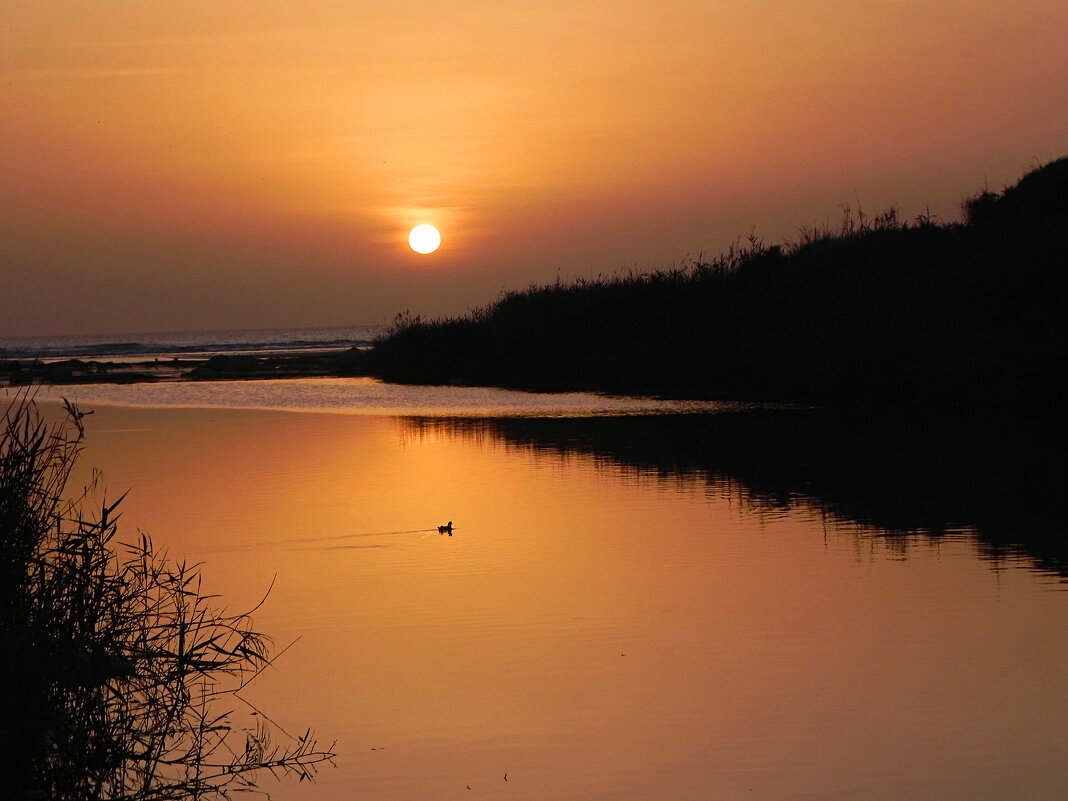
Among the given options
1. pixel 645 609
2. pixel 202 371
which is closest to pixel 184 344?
pixel 202 371

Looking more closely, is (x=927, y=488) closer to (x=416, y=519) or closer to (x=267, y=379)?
(x=416, y=519)

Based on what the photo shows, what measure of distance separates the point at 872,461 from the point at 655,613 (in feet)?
24.0

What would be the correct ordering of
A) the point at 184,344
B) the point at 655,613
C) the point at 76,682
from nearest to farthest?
the point at 76,682 → the point at 655,613 → the point at 184,344

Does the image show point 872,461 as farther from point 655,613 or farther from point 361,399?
point 361,399

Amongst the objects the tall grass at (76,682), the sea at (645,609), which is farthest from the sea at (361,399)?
the tall grass at (76,682)

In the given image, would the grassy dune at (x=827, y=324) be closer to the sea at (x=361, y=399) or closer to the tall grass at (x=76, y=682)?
the sea at (x=361, y=399)

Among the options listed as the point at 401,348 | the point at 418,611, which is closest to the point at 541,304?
the point at 401,348

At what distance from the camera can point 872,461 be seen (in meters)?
14.0

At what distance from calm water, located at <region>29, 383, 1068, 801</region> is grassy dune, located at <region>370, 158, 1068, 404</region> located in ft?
21.2

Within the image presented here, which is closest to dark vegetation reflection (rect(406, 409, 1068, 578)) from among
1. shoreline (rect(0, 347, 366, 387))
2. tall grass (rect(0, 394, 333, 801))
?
tall grass (rect(0, 394, 333, 801))

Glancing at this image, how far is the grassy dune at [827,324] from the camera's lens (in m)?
21.3

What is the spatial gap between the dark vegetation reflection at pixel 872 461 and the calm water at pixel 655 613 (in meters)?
0.06

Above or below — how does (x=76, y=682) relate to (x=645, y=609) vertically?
above

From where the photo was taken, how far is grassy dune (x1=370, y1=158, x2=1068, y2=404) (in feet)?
69.8
